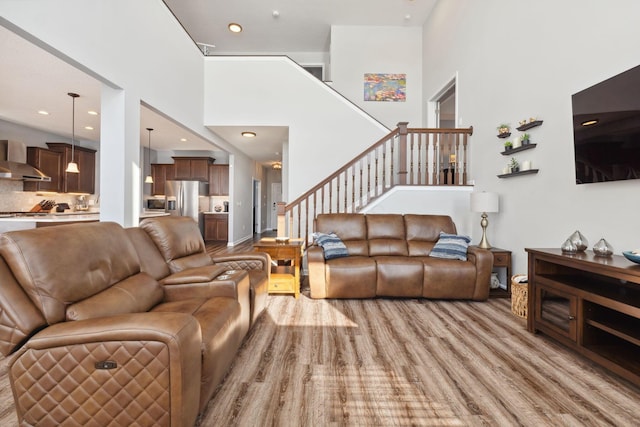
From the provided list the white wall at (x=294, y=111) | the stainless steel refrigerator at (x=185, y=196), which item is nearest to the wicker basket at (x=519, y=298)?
the white wall at (x=294, y=111)

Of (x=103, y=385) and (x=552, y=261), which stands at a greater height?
(x=552, y=261)

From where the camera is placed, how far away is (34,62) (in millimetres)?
3311

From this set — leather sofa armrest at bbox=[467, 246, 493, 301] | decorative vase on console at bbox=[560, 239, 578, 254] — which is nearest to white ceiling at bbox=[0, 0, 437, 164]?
leather sofa armrest at bbox=[467, 246, 493, 301]

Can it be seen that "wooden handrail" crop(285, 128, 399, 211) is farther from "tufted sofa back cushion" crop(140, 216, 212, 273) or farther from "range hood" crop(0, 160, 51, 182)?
"range hood" crop(0, 160, 51, 182)

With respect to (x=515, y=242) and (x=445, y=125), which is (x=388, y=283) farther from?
(x=445, y=125)

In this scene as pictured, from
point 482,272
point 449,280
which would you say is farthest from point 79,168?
point 482,272

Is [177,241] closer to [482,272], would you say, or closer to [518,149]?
[482,272]

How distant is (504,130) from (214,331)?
395 centimetres

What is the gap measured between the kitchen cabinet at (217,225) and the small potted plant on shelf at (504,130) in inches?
277

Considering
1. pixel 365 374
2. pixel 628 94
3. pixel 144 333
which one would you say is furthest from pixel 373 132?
pixel 144 333

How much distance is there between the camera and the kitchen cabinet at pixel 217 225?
29.0ft

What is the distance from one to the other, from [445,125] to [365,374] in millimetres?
8549

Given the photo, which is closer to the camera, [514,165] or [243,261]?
[243,261]

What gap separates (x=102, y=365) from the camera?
123 cm
